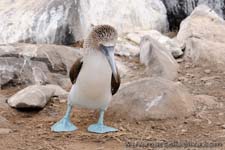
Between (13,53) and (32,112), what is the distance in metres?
1.39

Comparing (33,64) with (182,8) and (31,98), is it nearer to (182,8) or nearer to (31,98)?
(31,98)

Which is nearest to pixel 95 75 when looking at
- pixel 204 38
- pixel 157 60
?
pixel 157 60

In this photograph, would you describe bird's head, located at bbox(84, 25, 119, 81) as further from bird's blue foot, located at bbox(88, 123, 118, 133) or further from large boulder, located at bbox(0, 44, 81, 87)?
large boulder, located at bbox(0, 44, 81, 87)

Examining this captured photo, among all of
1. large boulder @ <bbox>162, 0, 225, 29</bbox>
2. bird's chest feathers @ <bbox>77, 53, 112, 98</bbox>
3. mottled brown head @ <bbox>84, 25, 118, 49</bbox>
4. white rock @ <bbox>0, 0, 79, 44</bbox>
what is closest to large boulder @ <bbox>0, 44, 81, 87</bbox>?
white rock @ <bbox>0, 0, 79, 44</bbox>

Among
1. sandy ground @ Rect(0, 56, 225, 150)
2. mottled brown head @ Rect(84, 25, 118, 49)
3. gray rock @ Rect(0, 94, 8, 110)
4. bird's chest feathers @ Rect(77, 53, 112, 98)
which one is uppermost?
mottled brown head @ Rect(84, 25, 118, 49)

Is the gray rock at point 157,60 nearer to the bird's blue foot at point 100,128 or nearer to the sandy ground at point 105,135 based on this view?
the sandy ground at point 105,135

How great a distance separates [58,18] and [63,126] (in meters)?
3.06

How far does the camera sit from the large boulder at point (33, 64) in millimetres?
6254

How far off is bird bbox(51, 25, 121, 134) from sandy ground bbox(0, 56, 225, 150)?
14 centimetres

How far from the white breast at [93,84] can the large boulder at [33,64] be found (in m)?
1.63

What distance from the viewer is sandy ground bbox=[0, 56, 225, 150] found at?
4480 mm

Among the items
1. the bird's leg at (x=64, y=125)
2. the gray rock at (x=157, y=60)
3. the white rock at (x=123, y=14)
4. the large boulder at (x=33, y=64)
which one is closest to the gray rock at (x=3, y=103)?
the large boulder at (x=33, y=64)

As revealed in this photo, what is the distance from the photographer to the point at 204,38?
25.0ft

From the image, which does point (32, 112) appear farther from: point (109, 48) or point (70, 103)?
point (109, 48)
